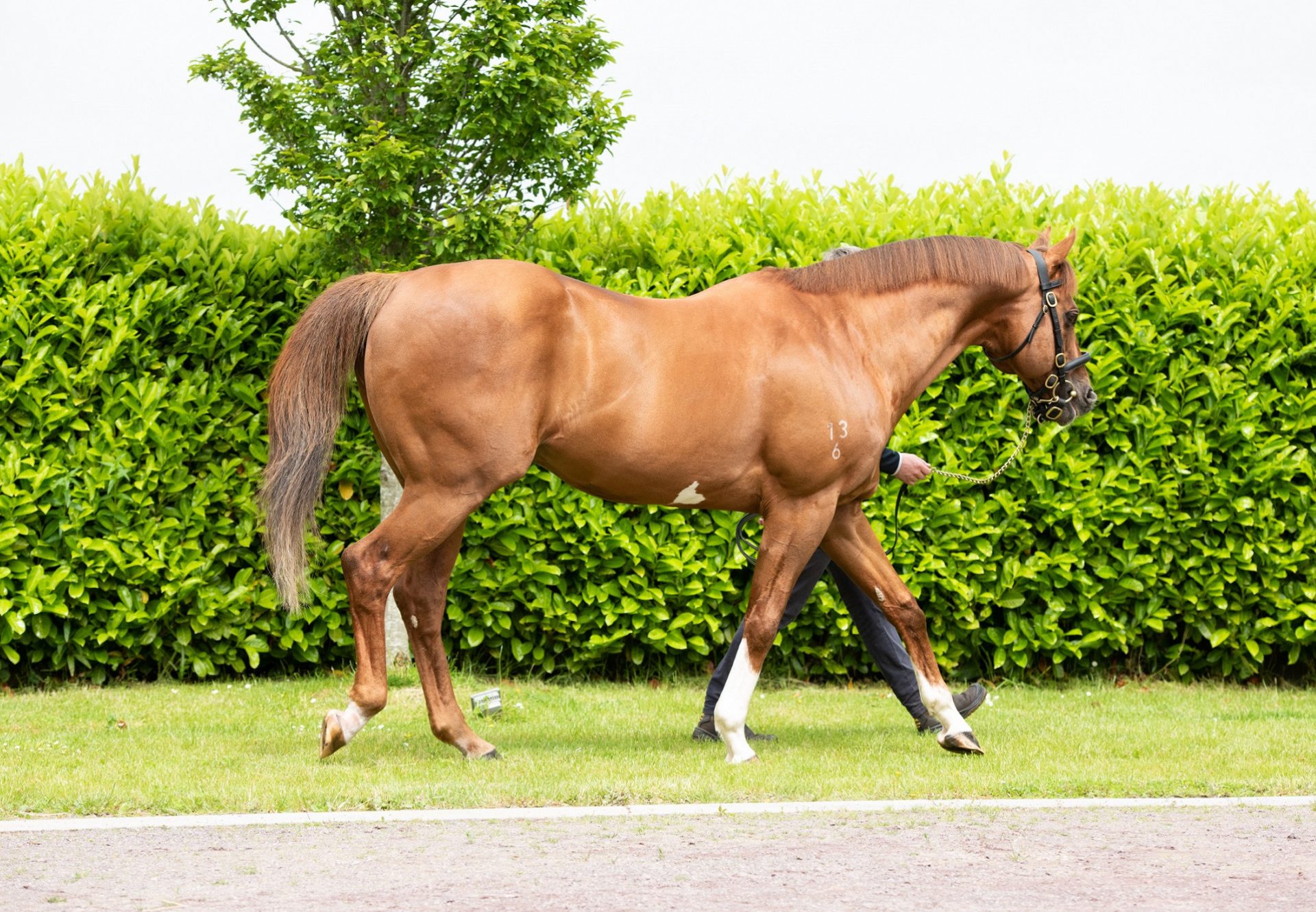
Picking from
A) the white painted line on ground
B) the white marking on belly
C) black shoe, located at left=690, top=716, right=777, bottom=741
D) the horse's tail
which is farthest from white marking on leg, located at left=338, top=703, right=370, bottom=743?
black shoe, located at left=690, top=716, right=777, bottom=741

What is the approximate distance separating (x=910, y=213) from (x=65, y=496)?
5488mm

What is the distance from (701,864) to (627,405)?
2208 mm

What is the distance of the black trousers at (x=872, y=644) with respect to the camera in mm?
6855

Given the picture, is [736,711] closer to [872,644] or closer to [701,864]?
[872,644]

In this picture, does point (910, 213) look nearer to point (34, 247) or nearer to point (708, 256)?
point (708, 256)

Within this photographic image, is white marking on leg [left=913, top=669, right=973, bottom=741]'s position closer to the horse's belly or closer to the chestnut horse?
the chestnut horse

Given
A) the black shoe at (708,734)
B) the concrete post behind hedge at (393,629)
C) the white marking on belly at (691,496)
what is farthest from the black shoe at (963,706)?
the concrete post behind hedge at (393,629)

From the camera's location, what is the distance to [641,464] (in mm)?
5969

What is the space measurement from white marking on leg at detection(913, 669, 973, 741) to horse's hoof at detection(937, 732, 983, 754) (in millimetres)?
16

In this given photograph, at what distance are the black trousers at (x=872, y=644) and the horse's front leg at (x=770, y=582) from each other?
2.29 ft

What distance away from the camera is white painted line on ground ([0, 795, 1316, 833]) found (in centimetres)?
485

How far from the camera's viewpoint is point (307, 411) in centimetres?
589

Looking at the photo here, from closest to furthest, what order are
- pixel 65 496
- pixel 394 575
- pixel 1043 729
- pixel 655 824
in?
1. pixel 655 824
2. pixel 394 575
3. pixel 1043 729
4. pixel 65 496

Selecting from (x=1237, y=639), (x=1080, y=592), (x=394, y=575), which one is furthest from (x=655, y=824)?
(x=1237, y=639)
